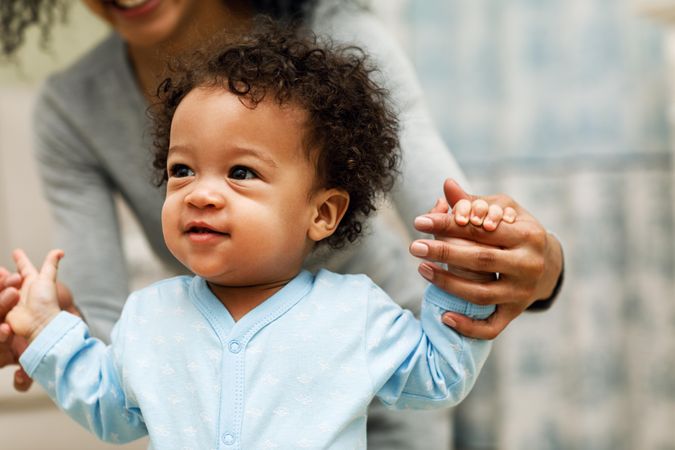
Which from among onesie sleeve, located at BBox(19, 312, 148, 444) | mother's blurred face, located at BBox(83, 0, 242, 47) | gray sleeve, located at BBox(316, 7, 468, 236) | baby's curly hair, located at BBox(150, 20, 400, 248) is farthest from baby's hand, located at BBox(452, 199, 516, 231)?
mother's blurred face, located at BBox(83, 0, 242, 47)

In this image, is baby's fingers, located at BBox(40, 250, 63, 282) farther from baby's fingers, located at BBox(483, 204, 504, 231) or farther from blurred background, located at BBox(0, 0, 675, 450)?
blurred background, located at BBox(0, 0, 675, 450)

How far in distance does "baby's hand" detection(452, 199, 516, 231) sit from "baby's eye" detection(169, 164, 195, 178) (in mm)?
280

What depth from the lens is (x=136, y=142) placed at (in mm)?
1380

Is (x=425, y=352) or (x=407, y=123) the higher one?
(x=407, y=123)

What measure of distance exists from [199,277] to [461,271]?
0.93 feet

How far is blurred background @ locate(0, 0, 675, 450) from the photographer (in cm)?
211

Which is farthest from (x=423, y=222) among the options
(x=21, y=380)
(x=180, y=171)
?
(x=21, y=380)

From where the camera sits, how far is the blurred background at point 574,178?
2.11 metres

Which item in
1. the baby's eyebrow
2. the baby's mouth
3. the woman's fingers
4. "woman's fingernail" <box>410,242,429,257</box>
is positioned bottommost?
the woman's fingers

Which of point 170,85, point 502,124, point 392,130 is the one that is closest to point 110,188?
point 170,85

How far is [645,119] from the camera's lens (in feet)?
6.95

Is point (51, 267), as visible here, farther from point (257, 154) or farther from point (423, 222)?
point (423, 222)

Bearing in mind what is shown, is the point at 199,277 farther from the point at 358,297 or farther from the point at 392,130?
the point at 392,130

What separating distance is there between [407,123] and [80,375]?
542 millimetres
